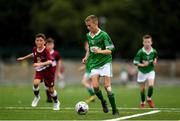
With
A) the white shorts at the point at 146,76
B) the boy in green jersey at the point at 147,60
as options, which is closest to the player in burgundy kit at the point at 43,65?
the boy in green jersey at the point at 147,60

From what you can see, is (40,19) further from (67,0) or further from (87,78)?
(87,78)

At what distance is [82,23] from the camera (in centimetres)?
7756

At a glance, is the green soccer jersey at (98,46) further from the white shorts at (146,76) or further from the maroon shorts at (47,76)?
the white shorts at (146,76)

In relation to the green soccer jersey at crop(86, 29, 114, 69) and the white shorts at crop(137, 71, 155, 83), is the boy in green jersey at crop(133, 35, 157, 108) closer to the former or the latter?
the white shorts at crop(137, 71, 155, 83)

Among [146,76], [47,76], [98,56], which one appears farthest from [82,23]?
[98,56]

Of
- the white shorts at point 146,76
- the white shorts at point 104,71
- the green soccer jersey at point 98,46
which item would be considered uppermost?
the green soccer jersey at point 98,46

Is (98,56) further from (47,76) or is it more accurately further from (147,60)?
(147,60)

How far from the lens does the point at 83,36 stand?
77.6 m

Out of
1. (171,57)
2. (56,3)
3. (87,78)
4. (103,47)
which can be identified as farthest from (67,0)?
(103,47)

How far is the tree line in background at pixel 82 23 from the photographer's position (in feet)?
233

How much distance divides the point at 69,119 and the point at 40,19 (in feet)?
209

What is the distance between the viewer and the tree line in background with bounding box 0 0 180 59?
7094 centimetres

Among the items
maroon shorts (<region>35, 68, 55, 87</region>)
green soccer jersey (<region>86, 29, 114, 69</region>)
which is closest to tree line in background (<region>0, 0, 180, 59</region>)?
maroon shorts (<region>35, 68, 55, 87</region>)

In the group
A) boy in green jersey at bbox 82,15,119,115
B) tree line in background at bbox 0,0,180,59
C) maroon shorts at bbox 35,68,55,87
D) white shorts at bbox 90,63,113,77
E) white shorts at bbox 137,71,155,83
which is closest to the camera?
boy in green jersey at bbox 82,15,119,115
